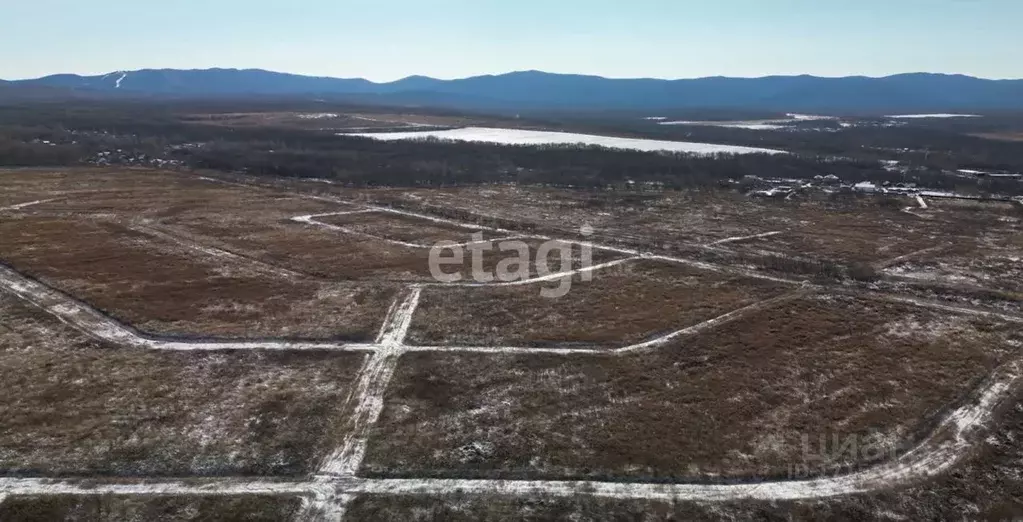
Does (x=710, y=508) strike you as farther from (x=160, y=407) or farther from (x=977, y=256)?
(x=977, y=256)

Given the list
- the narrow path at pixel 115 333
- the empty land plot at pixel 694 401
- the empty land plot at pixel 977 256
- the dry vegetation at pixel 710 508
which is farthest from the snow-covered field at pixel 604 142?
the dry vegetation at pixel 710 508

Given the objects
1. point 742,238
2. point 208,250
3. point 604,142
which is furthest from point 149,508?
point 604,142

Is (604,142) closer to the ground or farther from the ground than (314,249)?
farther from the ground

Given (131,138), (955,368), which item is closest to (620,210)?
(955,368)

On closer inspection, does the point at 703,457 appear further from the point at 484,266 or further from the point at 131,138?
the point at 131,138

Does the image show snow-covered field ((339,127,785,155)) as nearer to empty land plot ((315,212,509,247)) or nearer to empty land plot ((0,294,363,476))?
empty land plot ((315,212,509,247))

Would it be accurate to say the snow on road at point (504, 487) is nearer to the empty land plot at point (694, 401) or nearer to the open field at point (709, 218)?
the empty land plot at point (694, 401)
